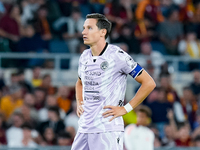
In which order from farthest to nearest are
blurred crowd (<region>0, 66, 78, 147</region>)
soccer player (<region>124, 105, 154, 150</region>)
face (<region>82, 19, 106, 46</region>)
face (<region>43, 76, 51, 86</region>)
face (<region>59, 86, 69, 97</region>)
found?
face (<region>43, 76, 51, 86</region>) < face (<region>59, 86, 69, 97</region>) < blurred crowd (<region>0, 66, 78, 147</region>) < soccer player (<region>124, 105, 154, 150</region>) < face (<region>82, 19, 106, 46</region>)

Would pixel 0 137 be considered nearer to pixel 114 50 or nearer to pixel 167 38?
pixel 114 50

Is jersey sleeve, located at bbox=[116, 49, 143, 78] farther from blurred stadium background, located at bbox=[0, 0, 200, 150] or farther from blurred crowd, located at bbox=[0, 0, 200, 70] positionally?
blurred crowd, located at bbox=[0, 0, 200, 70]

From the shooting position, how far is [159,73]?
1155 centimetres

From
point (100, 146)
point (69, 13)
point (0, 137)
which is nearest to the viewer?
point (100, 146)

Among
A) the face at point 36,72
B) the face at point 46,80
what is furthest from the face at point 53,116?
the face at point 36,72

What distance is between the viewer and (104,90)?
464 centimetres

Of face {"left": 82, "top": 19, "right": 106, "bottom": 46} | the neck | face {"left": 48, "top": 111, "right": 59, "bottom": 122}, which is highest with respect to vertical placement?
face {"left": 82, "top": 19, "right": 106, "bottom": 46}

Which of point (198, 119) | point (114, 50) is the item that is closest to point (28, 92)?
point (198, 119)

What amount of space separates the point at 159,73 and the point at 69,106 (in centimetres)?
248

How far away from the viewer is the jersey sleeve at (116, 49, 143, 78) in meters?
4.63

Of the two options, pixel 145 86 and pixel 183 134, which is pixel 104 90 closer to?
pixel 145 86

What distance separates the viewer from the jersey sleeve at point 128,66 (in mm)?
4633

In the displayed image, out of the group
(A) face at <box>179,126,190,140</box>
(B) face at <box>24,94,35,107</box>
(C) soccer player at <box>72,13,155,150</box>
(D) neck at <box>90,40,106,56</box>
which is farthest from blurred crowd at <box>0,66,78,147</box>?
(D) neck at <box>90,40,106,56</box>

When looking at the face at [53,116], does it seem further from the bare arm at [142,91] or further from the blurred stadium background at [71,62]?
the bare arm at [142,91]
